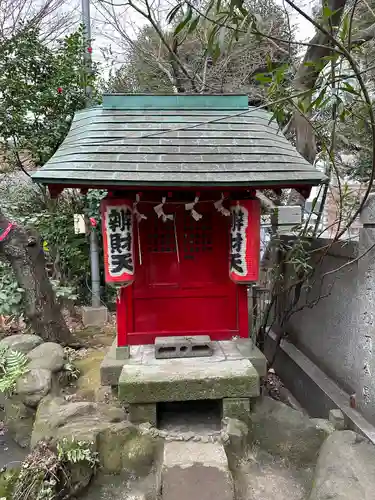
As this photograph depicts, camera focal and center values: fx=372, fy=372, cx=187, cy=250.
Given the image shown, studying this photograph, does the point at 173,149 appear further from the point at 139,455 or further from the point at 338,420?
the point at 338,420

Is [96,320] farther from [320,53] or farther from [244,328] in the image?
[320,53]

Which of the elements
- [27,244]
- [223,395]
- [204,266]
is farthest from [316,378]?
[27,244]

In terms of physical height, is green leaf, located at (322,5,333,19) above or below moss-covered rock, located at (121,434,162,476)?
above

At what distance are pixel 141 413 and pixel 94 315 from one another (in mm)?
5371

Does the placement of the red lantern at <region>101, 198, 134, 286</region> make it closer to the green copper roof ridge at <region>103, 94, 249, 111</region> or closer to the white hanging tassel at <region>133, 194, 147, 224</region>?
the white hanging tassel at <region>133, 194, 147, 224</region>

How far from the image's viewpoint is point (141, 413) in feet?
13.8

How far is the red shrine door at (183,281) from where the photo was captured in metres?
5.32

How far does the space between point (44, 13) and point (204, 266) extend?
8292mm

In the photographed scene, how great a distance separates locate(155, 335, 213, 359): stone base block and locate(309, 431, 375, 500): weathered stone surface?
1.72 metres

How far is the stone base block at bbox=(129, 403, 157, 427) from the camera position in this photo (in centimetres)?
419

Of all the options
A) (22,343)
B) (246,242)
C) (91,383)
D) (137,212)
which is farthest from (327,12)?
(22,343)

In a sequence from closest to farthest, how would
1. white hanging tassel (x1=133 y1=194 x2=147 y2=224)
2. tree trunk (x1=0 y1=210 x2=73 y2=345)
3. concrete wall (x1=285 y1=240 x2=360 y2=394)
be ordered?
concrete wall (x1=285 y1=240 x2=360 y2=394) < white hanging tassel (x1=133 y1=194 x2=147 y2=224) < tree trunk (x1=0 y1=210 x2=73 y2=345)

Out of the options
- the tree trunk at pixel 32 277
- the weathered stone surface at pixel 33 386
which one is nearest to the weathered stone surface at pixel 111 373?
the weathered stone surface at pixel 33 386

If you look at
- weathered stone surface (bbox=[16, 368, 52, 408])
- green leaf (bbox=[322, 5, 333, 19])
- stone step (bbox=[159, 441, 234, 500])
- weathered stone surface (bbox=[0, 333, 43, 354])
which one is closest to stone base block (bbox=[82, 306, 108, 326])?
weathered stone surface (bbox=[0, 333, 43, 354])
